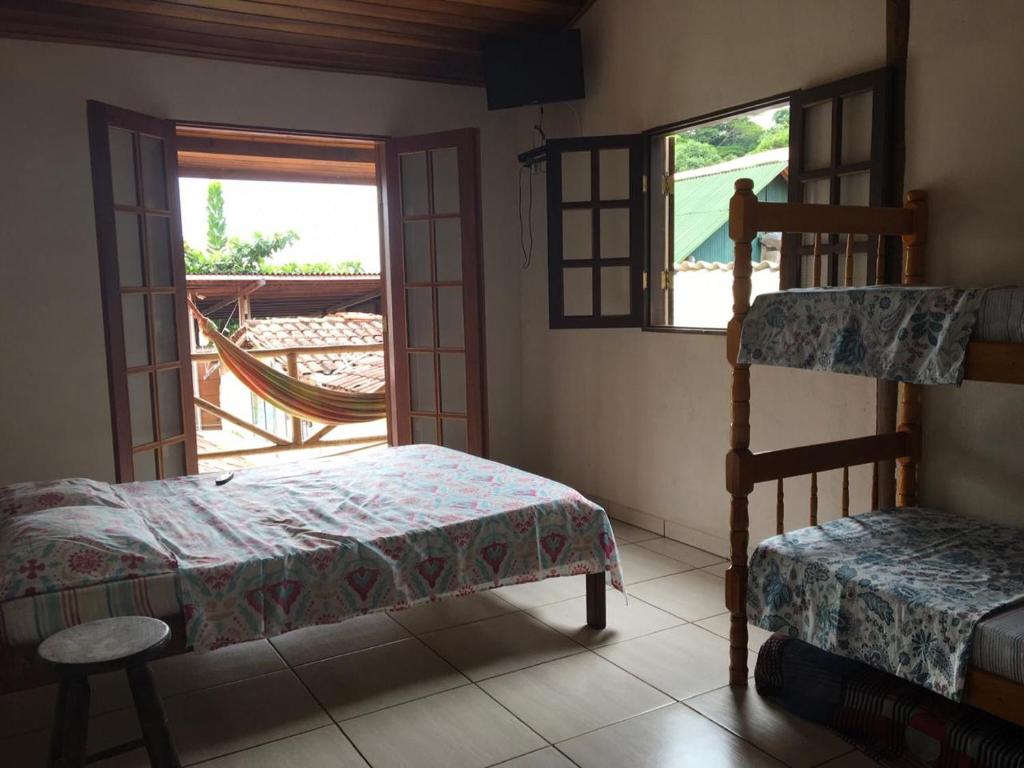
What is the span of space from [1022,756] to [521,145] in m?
3.96

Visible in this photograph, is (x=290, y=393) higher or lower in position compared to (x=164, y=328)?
lower

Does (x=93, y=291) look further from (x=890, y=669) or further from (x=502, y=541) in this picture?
(x=890, y=669)

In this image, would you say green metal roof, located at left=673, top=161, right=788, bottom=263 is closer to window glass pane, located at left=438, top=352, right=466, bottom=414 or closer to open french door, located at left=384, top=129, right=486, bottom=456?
open french door, located at left=384, top=129, right=486, bottom=456

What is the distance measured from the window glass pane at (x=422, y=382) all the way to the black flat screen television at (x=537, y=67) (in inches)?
59.5

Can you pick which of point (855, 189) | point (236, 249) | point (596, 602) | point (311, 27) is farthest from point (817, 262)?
point (236, 249)

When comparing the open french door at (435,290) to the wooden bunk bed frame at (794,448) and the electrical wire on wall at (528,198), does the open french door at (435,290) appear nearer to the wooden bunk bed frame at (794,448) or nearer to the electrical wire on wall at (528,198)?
the electrical wire on wall at (528,198)

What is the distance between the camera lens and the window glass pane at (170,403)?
4105 mm

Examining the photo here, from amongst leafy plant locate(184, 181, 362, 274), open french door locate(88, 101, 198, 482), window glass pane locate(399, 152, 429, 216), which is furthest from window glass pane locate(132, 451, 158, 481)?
leafy plant locate(184, 181, 362, 274)

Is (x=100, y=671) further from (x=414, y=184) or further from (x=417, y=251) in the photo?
(x=414, y=184)

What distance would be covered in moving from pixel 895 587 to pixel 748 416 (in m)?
0.67

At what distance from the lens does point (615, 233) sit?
4180mm

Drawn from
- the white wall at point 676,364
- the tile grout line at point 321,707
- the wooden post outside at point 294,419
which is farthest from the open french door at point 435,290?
the tile grout line at point 321,707

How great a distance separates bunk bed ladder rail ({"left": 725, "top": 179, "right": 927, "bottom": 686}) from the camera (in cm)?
246

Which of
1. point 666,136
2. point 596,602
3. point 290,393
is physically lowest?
point 596,602
